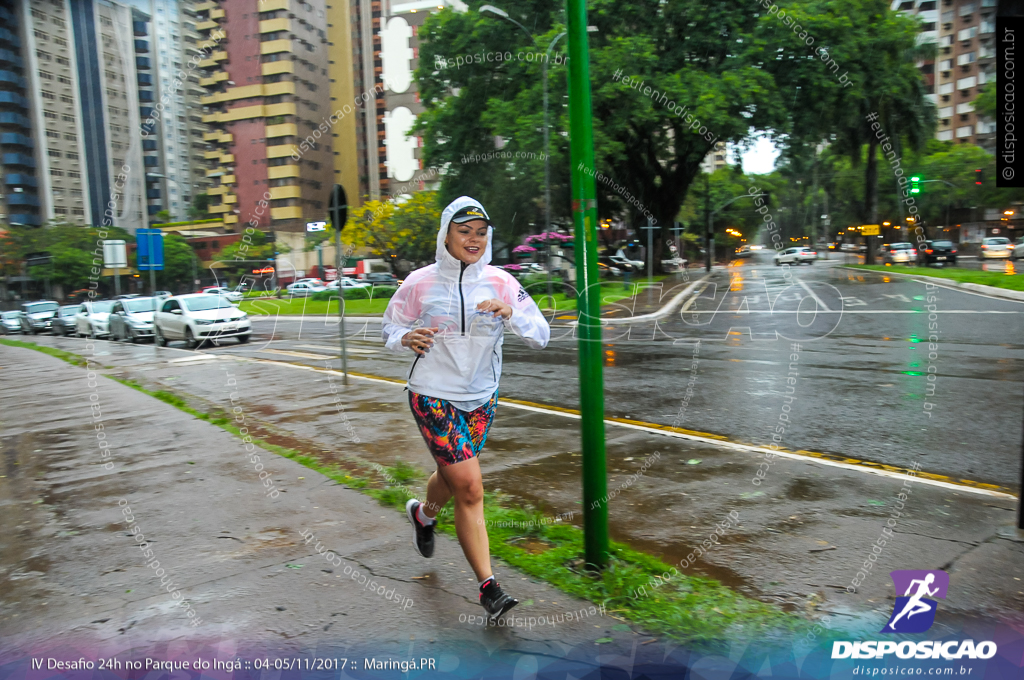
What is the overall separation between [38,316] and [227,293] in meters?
13.5

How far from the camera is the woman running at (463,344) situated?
10.1 feet

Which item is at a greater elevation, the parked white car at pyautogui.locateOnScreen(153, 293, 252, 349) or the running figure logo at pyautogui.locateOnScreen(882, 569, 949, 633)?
the parked white car at pyautogui.locateOnScreen(153, 293, 252, 349)

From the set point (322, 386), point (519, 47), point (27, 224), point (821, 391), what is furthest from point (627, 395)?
point (519, 47)

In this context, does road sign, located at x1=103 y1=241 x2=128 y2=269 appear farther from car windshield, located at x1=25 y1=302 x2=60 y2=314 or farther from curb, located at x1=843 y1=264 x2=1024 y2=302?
curb, located at x1=843 y1=264 x2=1024 y2=302

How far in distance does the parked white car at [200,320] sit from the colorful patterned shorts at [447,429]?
54.8 feet

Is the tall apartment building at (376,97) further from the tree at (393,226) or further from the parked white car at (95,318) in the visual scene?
the parked white car at (95,318)

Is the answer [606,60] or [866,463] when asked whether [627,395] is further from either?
[606,60]

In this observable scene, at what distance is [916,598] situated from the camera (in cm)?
314

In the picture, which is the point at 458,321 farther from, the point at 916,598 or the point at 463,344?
the point at 916,598

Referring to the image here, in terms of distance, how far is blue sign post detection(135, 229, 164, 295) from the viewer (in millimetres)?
11852

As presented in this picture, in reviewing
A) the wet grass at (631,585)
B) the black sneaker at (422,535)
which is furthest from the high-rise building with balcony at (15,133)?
the black sneaker at (422,535)

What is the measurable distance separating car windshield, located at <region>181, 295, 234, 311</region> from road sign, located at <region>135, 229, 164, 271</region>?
5.41 m

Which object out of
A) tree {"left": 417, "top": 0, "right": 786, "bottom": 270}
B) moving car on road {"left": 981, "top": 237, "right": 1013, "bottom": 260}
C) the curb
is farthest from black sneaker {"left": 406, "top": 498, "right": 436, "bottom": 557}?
moving car on road {"left": 981, "top": 237, "right": 1013, "bottom": 260}

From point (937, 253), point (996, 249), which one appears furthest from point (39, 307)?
point (996, 249)
